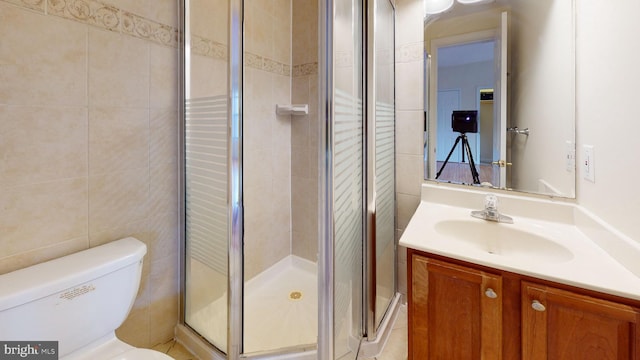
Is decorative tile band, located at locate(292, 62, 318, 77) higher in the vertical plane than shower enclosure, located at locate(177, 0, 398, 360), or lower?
higher

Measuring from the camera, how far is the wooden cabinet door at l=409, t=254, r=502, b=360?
0.96 m

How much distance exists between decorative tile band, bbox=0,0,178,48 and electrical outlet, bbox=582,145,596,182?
1.92 m

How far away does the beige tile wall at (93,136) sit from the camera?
0.99m

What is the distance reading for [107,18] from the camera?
118 centimetres

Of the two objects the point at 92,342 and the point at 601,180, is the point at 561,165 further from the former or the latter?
the point at 92,342

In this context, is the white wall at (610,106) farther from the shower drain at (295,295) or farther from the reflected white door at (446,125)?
the shower drain at (295,295)

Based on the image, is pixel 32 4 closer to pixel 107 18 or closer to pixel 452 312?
pixel 107 18

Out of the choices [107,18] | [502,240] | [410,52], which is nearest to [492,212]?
[502,240]

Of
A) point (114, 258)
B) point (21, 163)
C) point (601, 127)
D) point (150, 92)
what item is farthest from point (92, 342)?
point (601, 127)

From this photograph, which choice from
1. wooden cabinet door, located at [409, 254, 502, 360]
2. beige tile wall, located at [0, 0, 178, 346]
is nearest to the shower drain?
beige tile wall, located at [0, 0, 178, 346]

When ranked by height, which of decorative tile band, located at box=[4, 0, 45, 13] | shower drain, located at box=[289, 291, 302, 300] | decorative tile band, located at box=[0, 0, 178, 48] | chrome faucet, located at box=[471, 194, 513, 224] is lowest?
shower drain, located at box=[289, 291, 302, 300]

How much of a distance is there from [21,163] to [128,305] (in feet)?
2.12

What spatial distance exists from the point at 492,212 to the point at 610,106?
569 millimetres

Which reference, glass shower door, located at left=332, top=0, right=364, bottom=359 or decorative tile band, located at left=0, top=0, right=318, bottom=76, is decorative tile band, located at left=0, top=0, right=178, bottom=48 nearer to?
decorative tile band, located at left=0, top=0, right=318, bottom=76
